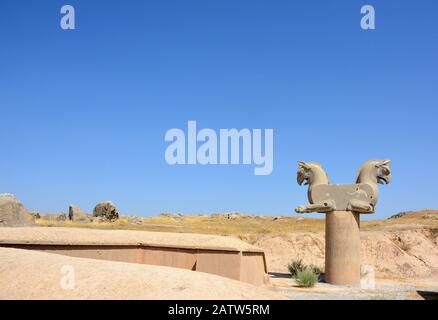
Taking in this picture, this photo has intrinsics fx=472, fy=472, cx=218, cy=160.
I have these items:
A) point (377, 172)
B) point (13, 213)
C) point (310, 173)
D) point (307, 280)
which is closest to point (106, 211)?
point (13, 213)

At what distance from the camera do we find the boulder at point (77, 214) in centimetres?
3647

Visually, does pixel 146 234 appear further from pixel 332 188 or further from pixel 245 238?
pixel 245 238

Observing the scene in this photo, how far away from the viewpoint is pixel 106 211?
39281 millimetres

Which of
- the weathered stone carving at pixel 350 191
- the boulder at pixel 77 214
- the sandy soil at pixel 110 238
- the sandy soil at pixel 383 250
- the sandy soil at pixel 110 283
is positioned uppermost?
the weathered stone carving at pixel 350 191

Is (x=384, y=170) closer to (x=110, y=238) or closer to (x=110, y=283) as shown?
(x=110, y=238)

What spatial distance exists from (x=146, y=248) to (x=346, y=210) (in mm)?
7610

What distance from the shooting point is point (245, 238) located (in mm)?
29953

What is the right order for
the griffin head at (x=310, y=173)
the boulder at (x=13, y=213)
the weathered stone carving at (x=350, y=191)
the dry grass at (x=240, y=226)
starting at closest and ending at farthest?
the weathered stone carving at (x=350, y=191)
the griffin head at (x=310, y=173)
the boulder at (x=13, y=213)
the dry grass at (x=240, y=226)

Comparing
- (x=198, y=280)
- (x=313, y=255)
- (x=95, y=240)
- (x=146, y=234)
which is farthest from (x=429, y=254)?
(x=198, y=280)

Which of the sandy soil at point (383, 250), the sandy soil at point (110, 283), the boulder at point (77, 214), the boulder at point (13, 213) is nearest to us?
the sandy soil at point (110, 283)

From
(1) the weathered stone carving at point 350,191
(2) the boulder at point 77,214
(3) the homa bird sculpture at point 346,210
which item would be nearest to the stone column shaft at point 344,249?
(3) the homa bird sculpture at point 346,210

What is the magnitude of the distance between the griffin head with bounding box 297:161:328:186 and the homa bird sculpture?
0.35 m

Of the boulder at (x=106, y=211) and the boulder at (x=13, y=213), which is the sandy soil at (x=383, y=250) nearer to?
the boulder at (x=13, y=213)

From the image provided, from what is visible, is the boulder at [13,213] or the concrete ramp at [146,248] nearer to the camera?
the concrete ramp at [146,248]
